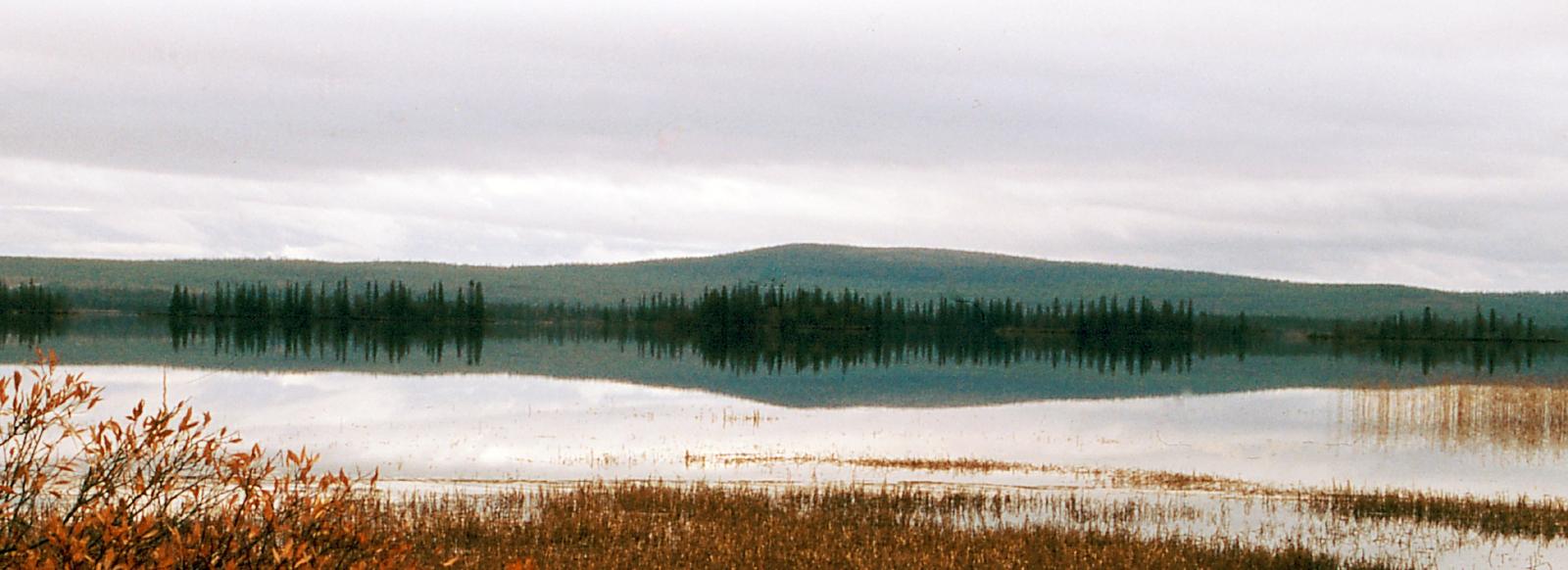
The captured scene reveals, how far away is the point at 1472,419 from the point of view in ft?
180

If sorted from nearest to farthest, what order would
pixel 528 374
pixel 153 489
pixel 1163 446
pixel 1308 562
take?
1. pixel 153 489
2. pixel 1308 562
3. pixel 1163 446
4. pixel 528 374

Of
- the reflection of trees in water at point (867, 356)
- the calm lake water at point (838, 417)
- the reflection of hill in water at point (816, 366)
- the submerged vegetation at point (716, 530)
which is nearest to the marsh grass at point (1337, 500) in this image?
the calm lake water at point (838, 417)

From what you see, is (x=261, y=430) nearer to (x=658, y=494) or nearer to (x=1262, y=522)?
(x=658, y=494)

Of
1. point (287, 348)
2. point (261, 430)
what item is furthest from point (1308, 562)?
point (287, 348)

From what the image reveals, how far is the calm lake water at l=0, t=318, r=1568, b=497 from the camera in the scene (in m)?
37.8

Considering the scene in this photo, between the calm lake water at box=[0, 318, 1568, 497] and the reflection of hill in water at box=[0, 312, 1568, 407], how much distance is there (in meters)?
0.56

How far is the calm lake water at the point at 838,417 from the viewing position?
3775 centimetres

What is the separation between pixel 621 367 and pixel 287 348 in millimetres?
34498

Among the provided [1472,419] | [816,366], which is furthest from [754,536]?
[816,366]

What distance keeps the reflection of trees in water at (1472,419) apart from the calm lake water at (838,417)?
203mm

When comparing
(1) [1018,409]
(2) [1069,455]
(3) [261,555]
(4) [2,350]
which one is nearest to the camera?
(3) [261,555]

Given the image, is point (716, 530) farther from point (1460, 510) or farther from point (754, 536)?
point (1460, 510)

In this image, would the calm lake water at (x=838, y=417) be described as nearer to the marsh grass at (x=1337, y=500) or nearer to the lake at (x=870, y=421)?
the lake at (x=870, y=421)

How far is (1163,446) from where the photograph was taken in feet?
151
